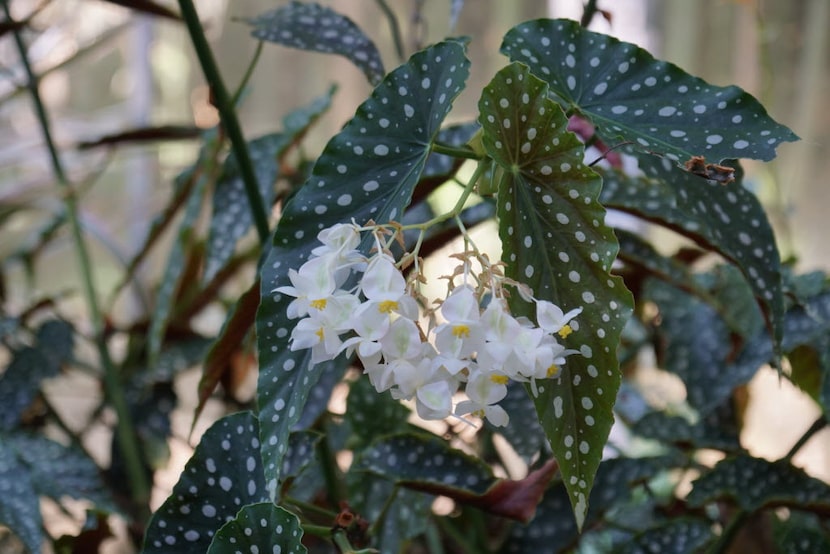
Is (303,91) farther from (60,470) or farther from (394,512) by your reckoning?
(394,512)

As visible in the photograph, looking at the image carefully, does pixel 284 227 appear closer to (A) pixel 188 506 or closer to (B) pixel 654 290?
(A) pixel 188 506

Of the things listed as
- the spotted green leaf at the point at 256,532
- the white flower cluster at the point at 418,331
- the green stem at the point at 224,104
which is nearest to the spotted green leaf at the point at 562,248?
the white flower cluster at the point at 418,331

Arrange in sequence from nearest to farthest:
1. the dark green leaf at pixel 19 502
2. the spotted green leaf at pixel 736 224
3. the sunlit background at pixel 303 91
Result: the spotted green leaf at pixel 736 224 < the dark green leaf at pixel 19 502 < the sunlit background at pixel 303 91

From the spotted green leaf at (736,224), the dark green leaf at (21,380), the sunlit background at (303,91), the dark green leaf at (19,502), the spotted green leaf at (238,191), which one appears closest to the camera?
the spotted green leaf at (736,224)

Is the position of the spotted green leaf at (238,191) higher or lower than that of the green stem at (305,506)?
higher

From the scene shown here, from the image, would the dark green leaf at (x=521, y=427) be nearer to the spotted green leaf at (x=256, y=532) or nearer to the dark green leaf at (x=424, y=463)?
the dark green leaf at (x=424, y=463)

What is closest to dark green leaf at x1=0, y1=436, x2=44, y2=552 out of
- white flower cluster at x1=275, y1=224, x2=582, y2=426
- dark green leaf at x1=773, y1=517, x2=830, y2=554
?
white flower cluster at x1=275, y1=224, x2=582, y2=426
